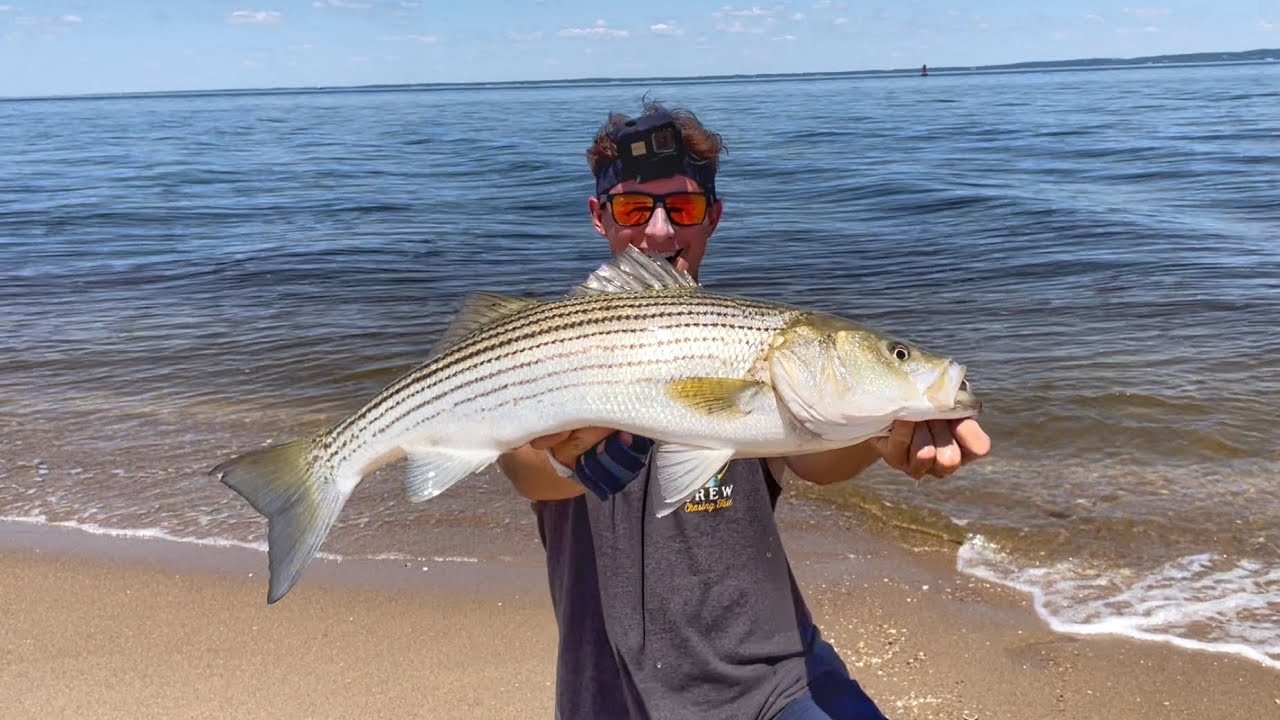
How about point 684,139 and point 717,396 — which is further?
point 684,139

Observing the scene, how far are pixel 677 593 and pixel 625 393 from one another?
0.82 meters

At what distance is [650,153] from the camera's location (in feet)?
14.5

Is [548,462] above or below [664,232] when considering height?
below

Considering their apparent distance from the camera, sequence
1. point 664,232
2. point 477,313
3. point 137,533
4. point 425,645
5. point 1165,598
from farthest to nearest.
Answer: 1. point 137,533
2. point 1165,598
3. point 425,645
4. point 664,232
5. point 477,313

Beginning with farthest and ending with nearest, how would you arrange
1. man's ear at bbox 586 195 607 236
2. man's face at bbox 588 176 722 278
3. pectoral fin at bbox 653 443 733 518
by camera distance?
man's ear at bbox 586 195 607 236
man's face at bbox 588 176 722 278
pectoral fin at bbox 653 443 733 518

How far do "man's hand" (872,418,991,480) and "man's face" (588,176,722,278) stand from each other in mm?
1522

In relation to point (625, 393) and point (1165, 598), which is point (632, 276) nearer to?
point (625, 393)

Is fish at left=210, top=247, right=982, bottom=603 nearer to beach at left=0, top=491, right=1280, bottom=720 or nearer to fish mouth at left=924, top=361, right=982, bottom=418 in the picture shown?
fish mouth at left=924, top=361, right=982, bottom=418

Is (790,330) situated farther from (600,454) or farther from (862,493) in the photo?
(862,493)

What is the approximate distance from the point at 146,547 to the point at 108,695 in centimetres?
180

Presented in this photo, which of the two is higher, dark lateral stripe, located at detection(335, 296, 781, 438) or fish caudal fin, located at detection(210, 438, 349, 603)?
dark lateral stripe, located at detection(335, 296, 781, 438)

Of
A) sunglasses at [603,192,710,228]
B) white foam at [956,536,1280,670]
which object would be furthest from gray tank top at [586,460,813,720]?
white foam at [956,536,1280,670]

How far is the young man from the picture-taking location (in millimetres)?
3463

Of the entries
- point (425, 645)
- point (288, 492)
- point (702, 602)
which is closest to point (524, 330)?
point (288, 492)
